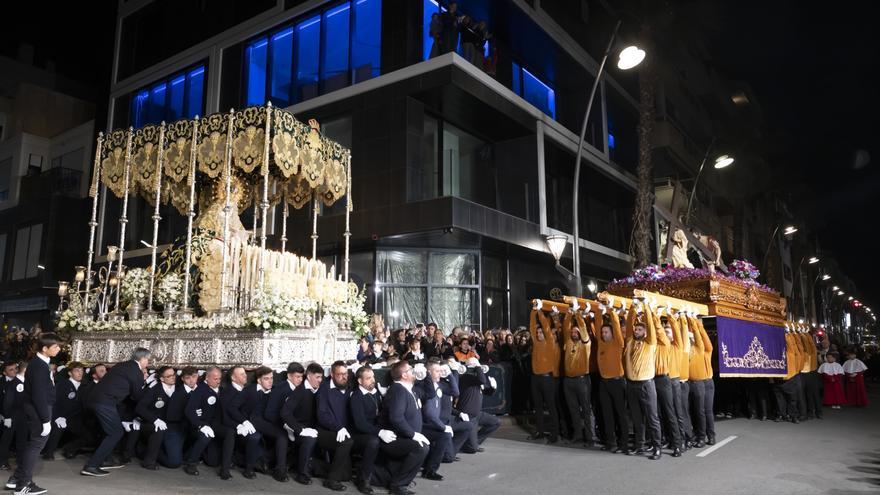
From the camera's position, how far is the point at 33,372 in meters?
7.21

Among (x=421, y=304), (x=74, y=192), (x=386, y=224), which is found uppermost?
(x=74, y=192)

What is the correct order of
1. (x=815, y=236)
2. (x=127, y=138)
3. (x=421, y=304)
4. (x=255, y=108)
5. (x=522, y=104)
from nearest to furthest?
(x=255, y=108)
(x=127, y=138)
(x=421, y=304)
(x=522, y=104)
(x=815, y=236)

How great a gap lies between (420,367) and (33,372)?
4.85 m

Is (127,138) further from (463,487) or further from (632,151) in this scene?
(632,151)

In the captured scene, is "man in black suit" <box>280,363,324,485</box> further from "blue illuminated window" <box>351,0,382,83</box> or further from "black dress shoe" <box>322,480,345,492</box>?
"blue illuminated window" <box>351,0,382,83</box>

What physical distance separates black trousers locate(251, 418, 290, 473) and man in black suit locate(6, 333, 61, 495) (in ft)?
8.22

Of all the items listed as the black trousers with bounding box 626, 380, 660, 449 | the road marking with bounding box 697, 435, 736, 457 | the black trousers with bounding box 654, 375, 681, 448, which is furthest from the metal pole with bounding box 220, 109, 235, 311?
the road marking with bounding box 697, 435, 736, 457

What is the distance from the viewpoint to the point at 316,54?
74.7 ft

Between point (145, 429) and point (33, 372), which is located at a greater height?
point (33, 372)

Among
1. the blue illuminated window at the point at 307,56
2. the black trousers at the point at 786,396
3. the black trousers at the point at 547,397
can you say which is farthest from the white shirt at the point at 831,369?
the blue illuminated window at the point at 307,56

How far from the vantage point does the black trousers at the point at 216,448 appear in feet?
27.5

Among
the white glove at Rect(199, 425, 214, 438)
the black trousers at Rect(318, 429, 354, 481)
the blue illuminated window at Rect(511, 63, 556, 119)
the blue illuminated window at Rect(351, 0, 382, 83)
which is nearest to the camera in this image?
the black trousers at Rect(318, 429, 354, 481)

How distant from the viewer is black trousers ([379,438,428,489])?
7.61 m

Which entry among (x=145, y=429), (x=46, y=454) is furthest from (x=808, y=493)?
(x=46, y=454)
